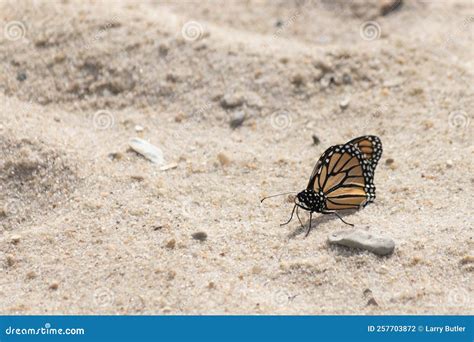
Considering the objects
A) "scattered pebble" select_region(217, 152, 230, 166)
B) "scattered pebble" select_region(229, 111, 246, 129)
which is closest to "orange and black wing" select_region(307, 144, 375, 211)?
"scattered pebble" select_region(217, 152, 230, 166)

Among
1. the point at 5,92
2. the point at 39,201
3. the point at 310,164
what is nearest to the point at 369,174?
the point at 310,164
